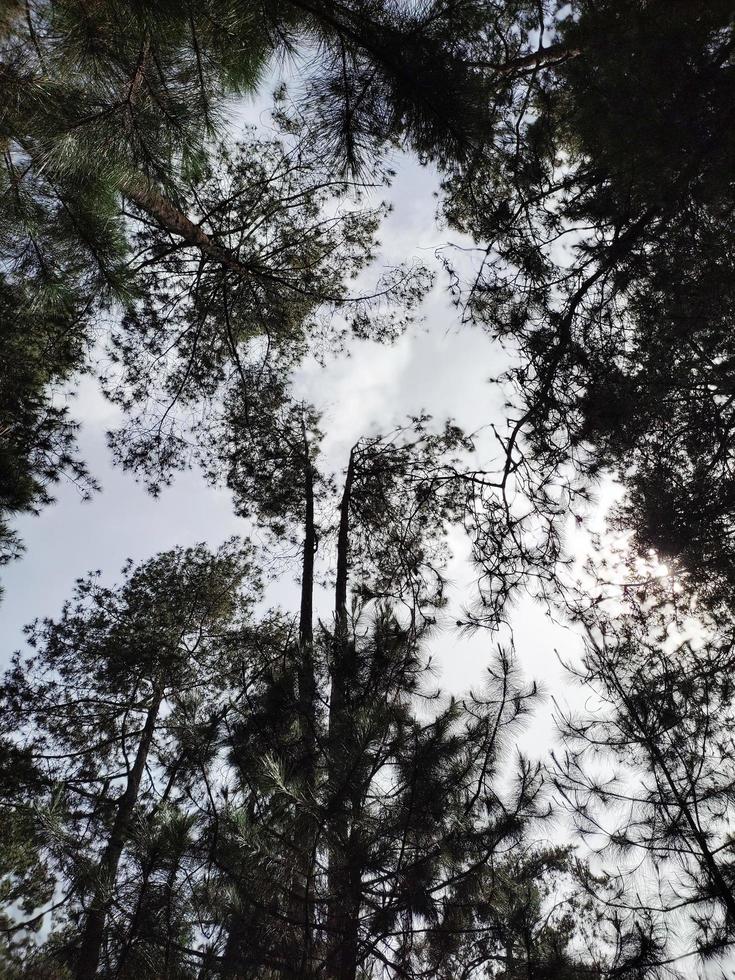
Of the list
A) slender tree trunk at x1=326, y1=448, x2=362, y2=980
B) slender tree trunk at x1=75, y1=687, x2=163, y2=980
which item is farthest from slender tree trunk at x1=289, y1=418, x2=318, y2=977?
slender tree trunk at x1=75, y1=687, x2=163, y2=980

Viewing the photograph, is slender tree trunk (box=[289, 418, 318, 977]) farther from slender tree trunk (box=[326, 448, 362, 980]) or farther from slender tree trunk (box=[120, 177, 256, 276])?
slender tree trunk (box=[120, 177, 256, 276])

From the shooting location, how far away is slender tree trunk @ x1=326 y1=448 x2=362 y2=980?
2572 mm

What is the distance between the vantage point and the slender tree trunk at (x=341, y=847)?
2572mm

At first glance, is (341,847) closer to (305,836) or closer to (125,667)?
(305,836)

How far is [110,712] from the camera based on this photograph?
7.52m

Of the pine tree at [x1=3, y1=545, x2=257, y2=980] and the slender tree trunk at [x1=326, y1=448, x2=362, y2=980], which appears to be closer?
the slender tree trunk at [x1=326, y1=448, x2=362, y2=980]

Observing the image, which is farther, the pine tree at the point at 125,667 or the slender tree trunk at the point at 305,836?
the pine tree at the point at 125,667

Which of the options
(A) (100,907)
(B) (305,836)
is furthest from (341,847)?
(A) (100,907)

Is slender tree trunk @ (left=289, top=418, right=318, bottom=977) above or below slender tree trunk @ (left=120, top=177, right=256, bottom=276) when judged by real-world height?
below

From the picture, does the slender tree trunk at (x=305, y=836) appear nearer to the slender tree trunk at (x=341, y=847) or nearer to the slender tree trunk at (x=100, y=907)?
the slender tree trunk at (x=341, y=847)

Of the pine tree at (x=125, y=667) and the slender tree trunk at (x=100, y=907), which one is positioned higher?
the pine tree at (x=125, y=667)

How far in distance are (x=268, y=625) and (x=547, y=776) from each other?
177 inches

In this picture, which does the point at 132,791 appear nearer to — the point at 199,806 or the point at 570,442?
the point at 199,806

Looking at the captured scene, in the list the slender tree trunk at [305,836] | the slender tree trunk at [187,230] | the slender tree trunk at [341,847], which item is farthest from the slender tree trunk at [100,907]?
the slender tree trunk at [187,230]
